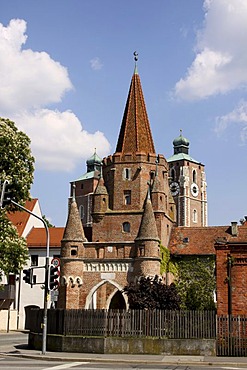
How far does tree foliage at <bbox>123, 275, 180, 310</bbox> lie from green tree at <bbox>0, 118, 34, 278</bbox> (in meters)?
7.75

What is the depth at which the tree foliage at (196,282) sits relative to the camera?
179 feet

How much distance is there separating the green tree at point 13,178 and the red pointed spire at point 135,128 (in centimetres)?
2052

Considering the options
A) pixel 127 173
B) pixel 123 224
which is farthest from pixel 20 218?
pixel 123 224

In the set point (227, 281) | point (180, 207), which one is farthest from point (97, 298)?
point (180, 207)

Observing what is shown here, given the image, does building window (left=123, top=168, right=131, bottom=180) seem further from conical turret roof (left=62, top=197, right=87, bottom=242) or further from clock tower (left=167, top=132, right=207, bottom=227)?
clock tower (left=167, top=132, right=207, bottom=227)

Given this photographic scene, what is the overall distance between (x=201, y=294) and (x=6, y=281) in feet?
69.9

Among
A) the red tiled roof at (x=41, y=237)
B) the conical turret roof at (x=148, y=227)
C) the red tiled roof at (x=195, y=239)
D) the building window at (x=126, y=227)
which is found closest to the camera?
the conical turret roof at (x=148, y=227)

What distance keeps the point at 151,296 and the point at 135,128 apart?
23216 mm

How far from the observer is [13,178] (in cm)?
3522

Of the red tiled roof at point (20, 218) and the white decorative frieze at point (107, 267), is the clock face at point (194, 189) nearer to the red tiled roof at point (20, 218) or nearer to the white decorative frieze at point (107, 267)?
the red tiled roof at point (20, 218)

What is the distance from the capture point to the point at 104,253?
171 feet

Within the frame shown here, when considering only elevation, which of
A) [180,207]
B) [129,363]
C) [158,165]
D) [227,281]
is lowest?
[129,363]

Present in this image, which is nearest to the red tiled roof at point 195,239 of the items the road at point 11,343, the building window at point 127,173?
the building window at point 127,173

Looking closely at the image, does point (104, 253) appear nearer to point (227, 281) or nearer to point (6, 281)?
point (6, 281)
